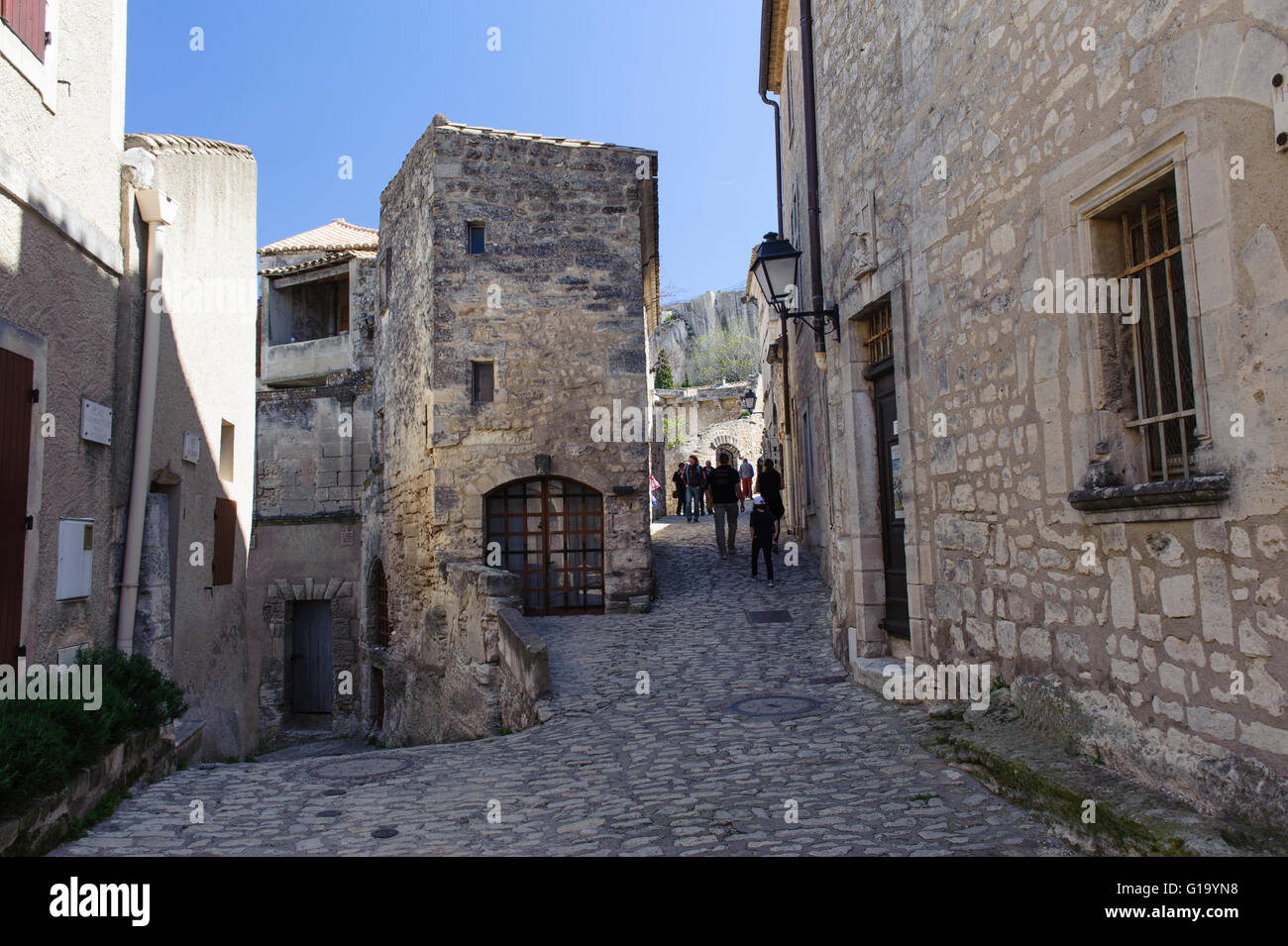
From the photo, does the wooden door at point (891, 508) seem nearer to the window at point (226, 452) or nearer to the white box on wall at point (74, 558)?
the white box on wall at point (74, 558)

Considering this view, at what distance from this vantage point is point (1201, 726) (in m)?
3.46

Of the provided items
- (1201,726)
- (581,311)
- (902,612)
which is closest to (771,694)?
(902,612)

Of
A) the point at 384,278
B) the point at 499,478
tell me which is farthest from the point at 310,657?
the point at 499,478

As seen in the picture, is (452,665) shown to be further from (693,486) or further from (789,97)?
(693,486)

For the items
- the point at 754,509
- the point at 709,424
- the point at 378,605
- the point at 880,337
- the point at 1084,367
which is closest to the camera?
the point at 1084,367

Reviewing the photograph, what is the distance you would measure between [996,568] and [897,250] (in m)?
2.42

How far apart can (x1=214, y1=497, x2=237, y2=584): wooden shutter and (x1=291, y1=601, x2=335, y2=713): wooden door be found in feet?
25.0

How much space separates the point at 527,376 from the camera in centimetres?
1225

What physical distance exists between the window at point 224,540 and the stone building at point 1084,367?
656cm

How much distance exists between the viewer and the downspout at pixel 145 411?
668cm

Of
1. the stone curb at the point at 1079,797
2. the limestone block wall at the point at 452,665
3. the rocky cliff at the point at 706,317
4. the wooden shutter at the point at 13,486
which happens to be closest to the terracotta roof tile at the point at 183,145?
the wooden shutter at the point at 13,486

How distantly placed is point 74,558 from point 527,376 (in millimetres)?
6877

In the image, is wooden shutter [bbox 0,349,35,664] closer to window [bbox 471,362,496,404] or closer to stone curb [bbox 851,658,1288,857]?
stone curb [bbox 851,658,1288,857]
